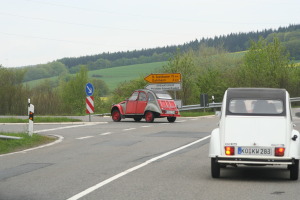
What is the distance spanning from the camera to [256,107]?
35.2ft

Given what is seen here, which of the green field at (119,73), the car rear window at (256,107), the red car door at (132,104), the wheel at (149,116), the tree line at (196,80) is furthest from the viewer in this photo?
the green field at (119,73)

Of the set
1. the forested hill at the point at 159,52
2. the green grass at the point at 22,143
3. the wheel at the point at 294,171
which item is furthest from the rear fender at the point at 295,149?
the forested hill at the point at 159,52

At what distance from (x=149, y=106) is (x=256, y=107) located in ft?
65.9

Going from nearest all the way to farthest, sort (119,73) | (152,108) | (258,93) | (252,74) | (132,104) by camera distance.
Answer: (258,93) → (152,108) → (132,104) → (252,74) → (119,73)

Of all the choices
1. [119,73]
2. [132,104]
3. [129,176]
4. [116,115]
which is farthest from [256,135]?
[119,73]

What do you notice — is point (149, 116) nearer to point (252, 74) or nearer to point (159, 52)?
point (252, 74)

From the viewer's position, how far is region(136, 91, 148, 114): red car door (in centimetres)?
3096

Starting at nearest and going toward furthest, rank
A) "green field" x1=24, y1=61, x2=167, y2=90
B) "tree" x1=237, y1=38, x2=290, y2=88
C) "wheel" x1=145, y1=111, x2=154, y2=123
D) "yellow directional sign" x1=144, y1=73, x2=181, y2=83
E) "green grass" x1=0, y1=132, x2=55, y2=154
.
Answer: "green grass" x1=0, y1=132, x2=55, y2=154, "wheel" x1=145, y1=111, x2=154, y2=123, "yellow directional sign" x1=144, y1=73, x2=181, y2=83, "tree" x1=237, y1=38, x2=290, y2=88, "green field" x1=24, y1=61, x2=167, y2=90

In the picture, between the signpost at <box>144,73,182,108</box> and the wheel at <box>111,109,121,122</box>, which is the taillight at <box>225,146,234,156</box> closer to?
the wheel at <box>111,109,121,122</box>

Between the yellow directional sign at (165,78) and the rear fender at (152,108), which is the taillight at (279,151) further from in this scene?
the yellow directional sign at (165,78)

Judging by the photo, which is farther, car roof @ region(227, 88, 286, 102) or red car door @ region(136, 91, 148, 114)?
red car door @ region(136, 91, 148, 114)

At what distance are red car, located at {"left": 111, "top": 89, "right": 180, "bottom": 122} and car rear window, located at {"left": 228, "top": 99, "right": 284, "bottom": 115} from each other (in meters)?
19.5

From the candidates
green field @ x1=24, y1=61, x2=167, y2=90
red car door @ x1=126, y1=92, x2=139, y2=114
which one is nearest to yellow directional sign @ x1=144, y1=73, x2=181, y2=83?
red car door @ x1=126, y1=92, x2=139, y2=114

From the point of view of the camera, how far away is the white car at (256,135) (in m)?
10.0
